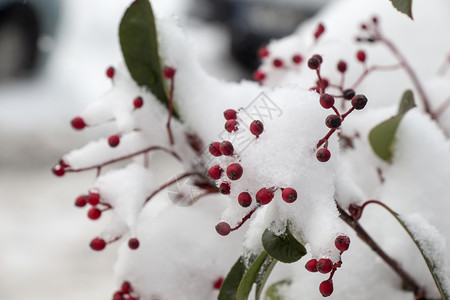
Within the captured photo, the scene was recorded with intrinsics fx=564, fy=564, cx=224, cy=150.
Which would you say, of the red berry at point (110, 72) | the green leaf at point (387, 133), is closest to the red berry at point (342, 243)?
the green leaf at point (387, 133)

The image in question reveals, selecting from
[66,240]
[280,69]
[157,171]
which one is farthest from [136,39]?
[157,171]

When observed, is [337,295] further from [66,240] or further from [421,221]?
[66,240]

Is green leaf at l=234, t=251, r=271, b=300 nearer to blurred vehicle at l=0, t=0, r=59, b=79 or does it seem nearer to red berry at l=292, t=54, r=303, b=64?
red berry at l=292, t=54, r=303, b=64

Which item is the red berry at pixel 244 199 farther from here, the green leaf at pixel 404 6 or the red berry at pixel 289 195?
the green leaf at pixel 404 6

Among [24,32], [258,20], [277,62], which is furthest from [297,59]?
[24,32]

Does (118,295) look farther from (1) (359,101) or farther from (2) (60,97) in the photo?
(2) (60,97)

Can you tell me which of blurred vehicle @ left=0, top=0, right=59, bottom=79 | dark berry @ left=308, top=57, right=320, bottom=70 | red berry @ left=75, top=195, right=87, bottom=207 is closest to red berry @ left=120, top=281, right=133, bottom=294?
red berry @ left=75, top=195, right=87, bottom=207
